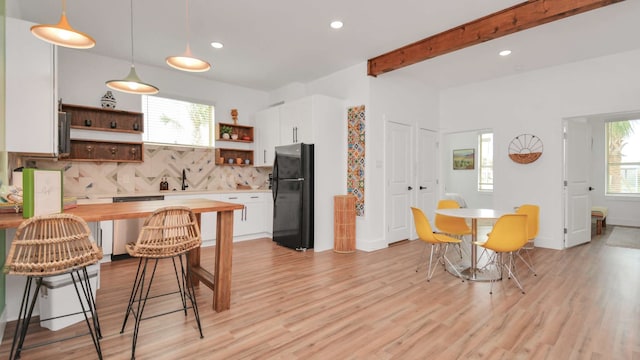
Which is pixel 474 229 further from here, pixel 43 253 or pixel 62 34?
pixel 62 34

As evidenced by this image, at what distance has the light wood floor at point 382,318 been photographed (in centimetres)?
211

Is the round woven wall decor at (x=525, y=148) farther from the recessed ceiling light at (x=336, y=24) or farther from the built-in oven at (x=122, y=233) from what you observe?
the built-in oven at (x=122, y=233)

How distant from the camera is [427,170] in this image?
19.7 ft

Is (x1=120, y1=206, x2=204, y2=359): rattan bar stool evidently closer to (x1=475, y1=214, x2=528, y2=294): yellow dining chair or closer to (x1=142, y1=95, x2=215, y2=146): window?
(x1=475, y1=214, x2=528, y2=294): yellow dining chair

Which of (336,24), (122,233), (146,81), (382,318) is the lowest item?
(382,318)

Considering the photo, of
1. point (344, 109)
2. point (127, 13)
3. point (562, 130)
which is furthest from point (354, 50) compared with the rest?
point (562, 130)

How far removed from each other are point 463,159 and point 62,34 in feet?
30.3

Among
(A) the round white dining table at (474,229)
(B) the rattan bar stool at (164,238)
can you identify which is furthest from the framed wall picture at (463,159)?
(B) the rattan bar stool at (164,238)

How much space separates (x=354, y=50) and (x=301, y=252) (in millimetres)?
3017

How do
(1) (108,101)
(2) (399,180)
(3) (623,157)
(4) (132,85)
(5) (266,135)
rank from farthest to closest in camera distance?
(3) (623,157), (5) (266,135), (2) (399,180), (1) (108,101), (4) (132,85)

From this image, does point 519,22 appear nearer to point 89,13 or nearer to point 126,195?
point 89,13

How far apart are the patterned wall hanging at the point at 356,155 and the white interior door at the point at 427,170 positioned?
4.49 ft

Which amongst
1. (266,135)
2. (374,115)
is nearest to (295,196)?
(266,135)

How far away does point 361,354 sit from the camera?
2070 millimetres
